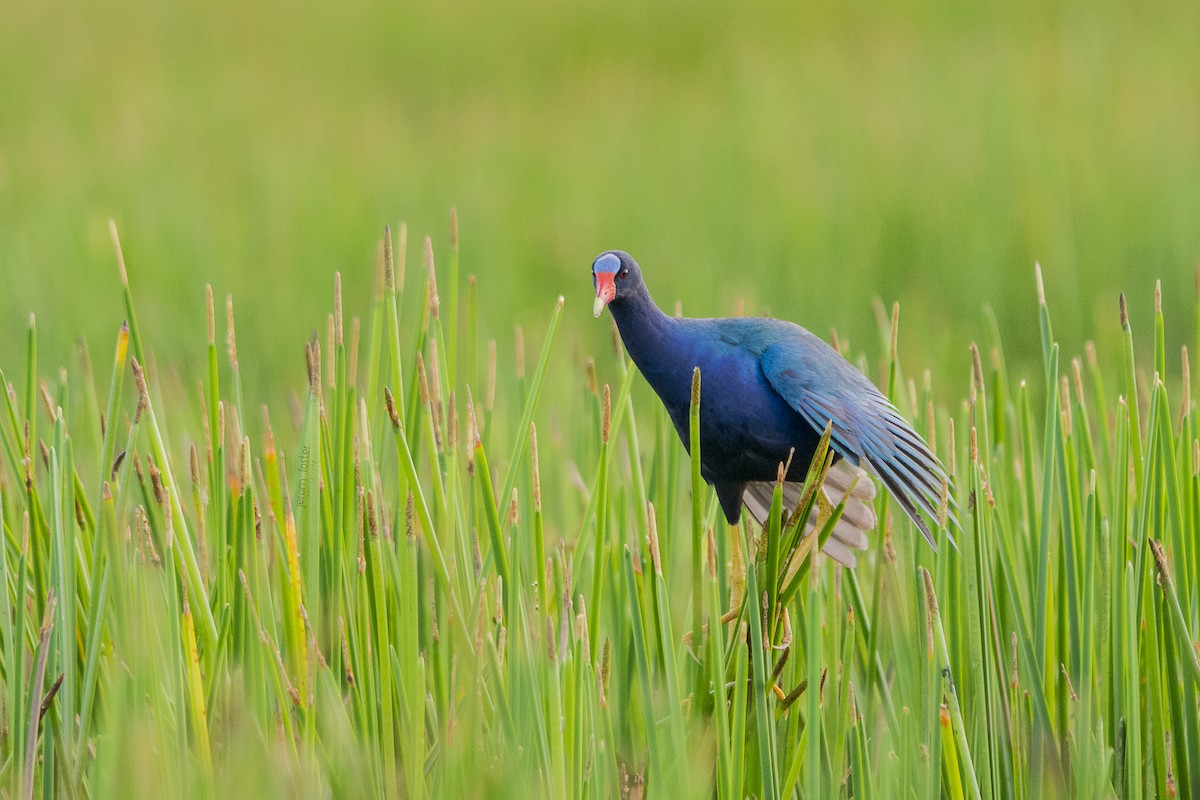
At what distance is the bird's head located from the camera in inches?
68.5

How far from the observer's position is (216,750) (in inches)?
66.7

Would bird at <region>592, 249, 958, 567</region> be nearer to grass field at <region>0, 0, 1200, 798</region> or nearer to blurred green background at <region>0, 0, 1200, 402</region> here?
grass field at <region>0, 0, 1200, 798</region>

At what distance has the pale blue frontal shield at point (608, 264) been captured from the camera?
1755mm

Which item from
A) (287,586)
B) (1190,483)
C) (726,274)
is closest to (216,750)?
(287,586)

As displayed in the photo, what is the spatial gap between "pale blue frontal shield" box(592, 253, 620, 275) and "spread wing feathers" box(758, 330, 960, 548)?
0.79 feet

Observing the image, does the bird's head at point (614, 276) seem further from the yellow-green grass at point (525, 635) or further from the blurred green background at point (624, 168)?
the blurred green background at point (624, 168)

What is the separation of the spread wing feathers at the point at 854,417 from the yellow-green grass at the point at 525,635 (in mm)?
78

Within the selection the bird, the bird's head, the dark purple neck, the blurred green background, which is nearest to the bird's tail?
the bird

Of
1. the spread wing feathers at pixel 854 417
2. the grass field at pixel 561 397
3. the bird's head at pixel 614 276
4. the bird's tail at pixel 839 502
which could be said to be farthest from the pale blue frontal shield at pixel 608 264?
the bird's tail at pixel 839 502

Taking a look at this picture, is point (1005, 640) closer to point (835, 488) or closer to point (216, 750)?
point (835, 488)

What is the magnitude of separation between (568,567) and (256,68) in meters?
5.99

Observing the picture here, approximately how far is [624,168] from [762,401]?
386 centimetres

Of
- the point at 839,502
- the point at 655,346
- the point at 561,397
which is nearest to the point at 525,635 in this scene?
the point at 655,346

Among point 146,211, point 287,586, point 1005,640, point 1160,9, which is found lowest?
point 1005,640
